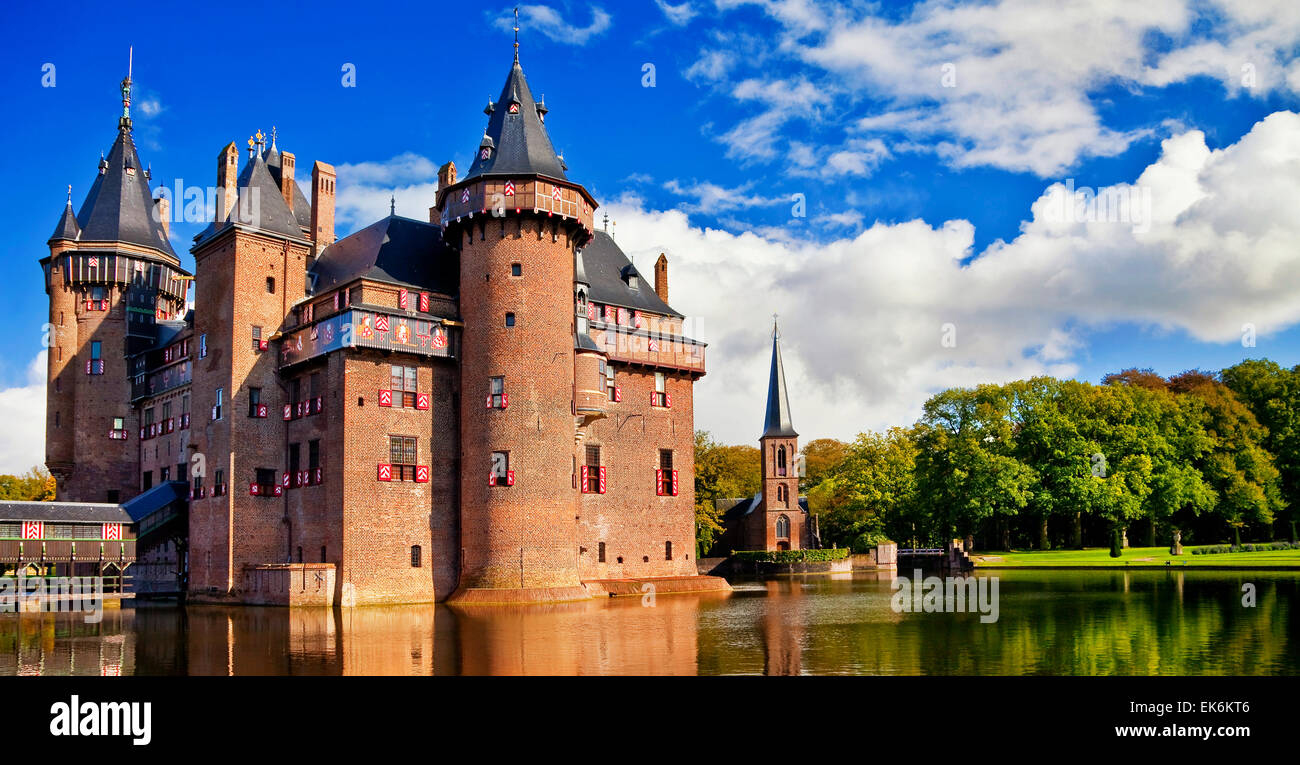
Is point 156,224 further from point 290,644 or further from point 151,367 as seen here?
point 290,644

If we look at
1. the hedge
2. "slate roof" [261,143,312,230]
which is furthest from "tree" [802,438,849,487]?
"slate roof" [261,143,312,230]

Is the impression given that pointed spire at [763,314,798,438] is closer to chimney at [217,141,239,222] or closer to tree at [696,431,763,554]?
tree at [696,431,763,554]

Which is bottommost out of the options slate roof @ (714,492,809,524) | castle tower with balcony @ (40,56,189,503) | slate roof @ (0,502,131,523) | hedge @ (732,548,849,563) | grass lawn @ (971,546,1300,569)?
hedge @ (732,548,849,563)

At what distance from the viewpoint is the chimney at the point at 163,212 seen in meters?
55.5

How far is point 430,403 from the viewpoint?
129 ft

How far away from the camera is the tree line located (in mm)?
58062

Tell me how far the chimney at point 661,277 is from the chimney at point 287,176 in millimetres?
17589

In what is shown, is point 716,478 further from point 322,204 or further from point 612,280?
point 322,204

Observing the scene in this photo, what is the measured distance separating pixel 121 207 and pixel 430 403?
2485 cm

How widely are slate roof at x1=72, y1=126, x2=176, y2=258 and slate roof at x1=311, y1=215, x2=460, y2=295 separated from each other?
46.5 ft

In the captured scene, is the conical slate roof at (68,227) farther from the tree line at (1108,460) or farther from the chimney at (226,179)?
the tree line at (1108,460)

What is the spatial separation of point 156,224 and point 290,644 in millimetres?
40121
